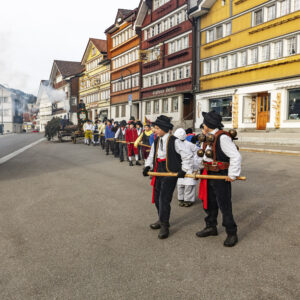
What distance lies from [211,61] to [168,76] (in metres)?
6.43

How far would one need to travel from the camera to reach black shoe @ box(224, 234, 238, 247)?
13.9ft

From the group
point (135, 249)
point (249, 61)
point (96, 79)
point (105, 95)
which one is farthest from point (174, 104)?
point (135, 249)

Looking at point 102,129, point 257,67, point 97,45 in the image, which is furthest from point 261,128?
point 97,45

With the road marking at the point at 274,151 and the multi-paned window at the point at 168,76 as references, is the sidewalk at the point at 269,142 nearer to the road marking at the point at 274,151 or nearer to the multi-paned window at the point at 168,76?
the road marking at the point at 274,151

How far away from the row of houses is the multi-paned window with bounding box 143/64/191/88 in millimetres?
56

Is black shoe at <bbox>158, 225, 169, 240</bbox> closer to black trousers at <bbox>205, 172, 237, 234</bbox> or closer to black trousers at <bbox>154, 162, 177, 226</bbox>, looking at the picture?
black trousers at <bbox>154, 162, 177, 226</bbox>

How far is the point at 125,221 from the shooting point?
211 inches

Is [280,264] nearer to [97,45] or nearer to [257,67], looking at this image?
[257,67]

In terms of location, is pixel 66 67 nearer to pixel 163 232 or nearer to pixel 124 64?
pixel 124 64

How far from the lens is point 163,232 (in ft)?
15.1

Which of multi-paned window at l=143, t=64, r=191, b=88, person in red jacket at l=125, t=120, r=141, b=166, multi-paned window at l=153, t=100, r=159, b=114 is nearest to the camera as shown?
person in red jacket at l=125, t=120, r=141, b=166

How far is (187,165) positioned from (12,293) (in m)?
2.67

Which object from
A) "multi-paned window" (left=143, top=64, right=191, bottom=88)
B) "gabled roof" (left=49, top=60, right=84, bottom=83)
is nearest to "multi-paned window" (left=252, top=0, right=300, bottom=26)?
"multi-paned window" (left=143, top=64, right=191, bottom=88)

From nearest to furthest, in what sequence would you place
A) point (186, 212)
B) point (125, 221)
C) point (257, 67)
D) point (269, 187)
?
point (125, 221) → point (186, 212) → point (269, 187) → point (257, 67)
